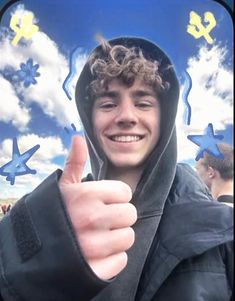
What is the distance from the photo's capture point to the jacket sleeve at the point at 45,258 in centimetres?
142

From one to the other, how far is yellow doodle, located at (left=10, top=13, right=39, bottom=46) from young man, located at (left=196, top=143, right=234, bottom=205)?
26.0 inches

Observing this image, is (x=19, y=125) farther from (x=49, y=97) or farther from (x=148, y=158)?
(x=148, y=158)

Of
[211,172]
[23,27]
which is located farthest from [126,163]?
[23,27]

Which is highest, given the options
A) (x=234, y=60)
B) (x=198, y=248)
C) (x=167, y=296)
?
(x=234, y=60)

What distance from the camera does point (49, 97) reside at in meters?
1.61

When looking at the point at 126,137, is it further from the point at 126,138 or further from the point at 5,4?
the point at 5,4

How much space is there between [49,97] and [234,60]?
22.7 inches

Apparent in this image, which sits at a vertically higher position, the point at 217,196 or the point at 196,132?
the point at 196,132

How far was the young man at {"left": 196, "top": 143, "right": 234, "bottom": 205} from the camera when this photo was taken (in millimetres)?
1555

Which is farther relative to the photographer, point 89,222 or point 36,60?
point 36,60

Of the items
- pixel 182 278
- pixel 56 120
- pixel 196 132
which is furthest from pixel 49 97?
pixel 182 278

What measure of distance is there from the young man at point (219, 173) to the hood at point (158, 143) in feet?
0.31

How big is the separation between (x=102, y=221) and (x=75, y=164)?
20 cm

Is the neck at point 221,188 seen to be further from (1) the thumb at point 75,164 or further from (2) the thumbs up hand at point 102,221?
(1) the thumb at point 75,164
